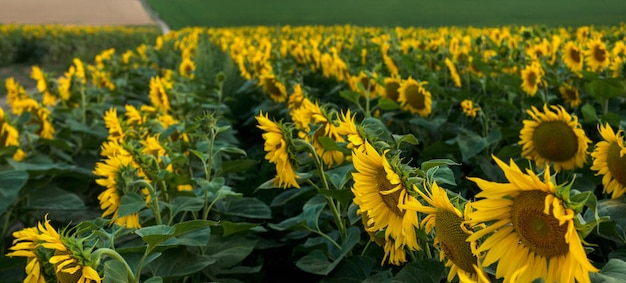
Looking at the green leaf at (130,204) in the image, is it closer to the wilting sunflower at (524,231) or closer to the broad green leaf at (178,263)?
the broad green leaf at (178,263)

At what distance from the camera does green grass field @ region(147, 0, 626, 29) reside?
2426cm

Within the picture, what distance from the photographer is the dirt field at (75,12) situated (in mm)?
30381

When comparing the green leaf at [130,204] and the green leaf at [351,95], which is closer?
the green leaf at [130,204]

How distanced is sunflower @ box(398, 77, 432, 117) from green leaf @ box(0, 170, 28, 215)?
5.24ft

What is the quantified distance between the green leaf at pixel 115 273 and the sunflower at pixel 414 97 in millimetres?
1836

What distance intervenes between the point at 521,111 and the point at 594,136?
0.40 metres

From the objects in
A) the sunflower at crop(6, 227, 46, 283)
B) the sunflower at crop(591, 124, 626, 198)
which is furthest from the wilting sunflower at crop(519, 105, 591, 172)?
the sunflower at crop(6, 227, 46, 283)

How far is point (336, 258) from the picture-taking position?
1912 mm

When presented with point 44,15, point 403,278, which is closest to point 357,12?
point 44,15

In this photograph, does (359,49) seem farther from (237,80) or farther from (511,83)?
(511,83)

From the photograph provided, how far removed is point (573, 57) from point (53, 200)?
2.68 m

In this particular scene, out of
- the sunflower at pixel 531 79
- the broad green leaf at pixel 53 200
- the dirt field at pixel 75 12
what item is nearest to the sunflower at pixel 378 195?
the broad green leaf at pixel 53 200

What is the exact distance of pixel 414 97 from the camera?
2938 millimetres

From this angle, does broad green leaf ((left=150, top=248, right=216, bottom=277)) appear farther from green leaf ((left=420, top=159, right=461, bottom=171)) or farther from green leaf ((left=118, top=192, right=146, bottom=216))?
green leaf ((left=420, top=159, right=461, bottom=171))
